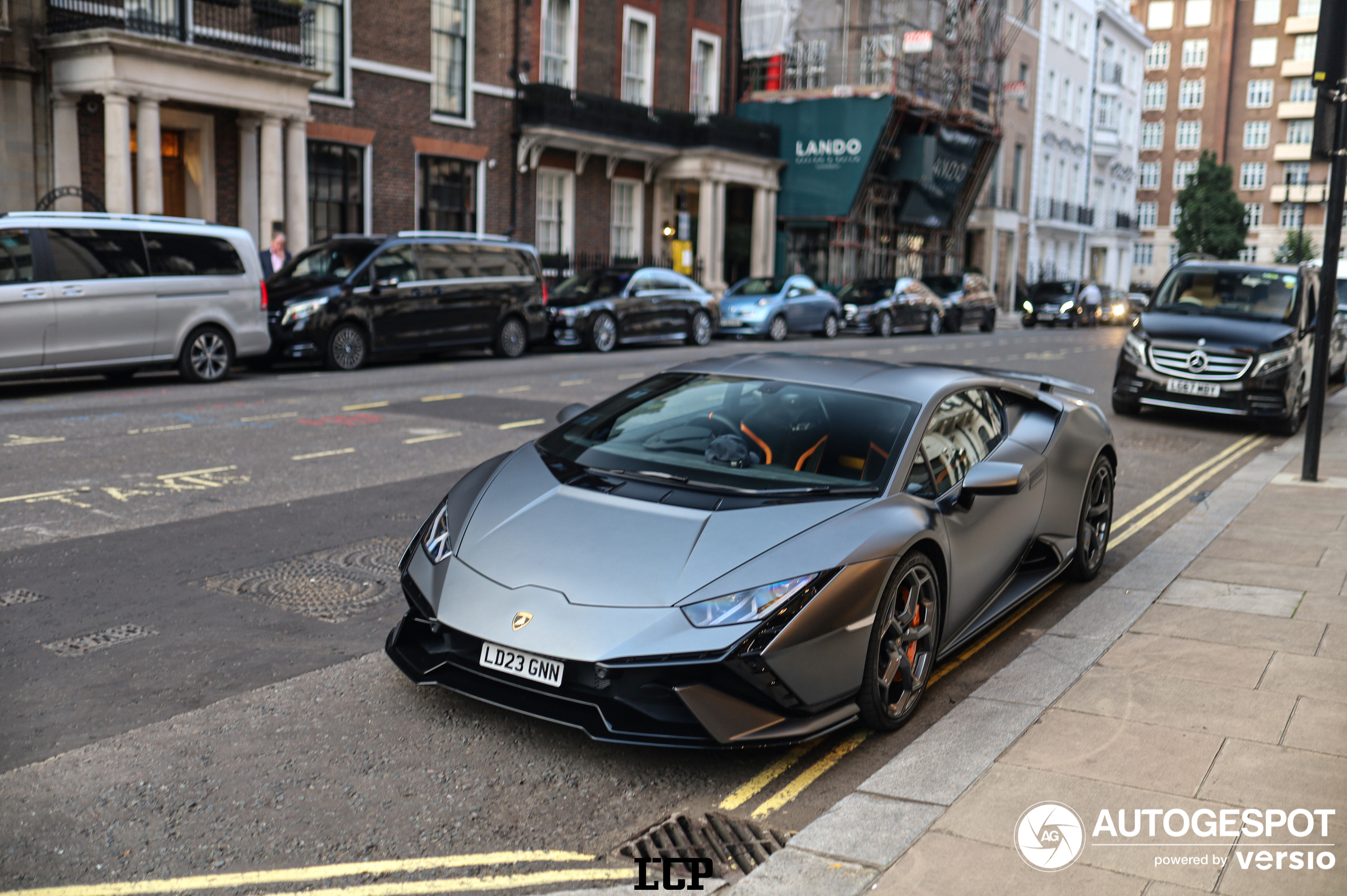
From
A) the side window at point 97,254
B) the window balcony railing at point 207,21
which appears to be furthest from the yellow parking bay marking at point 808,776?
the window balcony railing at point 207,21

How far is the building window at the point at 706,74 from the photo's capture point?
34.9 meters

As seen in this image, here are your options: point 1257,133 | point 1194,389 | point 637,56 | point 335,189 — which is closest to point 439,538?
point 1194,389

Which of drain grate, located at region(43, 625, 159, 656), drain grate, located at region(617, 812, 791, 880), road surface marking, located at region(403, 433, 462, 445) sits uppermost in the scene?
road surface marking, located at region(403, 433, 462, 445)

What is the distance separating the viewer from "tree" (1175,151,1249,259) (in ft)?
230

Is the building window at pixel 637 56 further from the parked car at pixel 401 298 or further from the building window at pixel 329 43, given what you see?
the parked car at pixel 401 298

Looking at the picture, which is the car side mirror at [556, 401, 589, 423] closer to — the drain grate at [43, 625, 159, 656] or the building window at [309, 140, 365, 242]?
the drain grate at [43, 625, 159, 656]

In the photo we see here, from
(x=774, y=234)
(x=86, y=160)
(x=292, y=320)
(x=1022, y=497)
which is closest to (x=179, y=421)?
(x=292, y=320)

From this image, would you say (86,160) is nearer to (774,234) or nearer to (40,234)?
(40,234)

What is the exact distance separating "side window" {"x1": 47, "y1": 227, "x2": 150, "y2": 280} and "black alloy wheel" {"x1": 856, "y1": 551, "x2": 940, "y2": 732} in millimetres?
11957

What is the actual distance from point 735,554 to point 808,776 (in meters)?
0.79

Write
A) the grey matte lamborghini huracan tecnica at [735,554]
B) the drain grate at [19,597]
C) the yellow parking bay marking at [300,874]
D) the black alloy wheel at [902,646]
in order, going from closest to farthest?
the yellow parking bay marking at [300,874]
the grey matte lamborghini huracan tecnica at [735,554]
the black alloy wheel at [902,646]
the drain grate at [19,597]

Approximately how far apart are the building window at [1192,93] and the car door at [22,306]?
9632 centimetres

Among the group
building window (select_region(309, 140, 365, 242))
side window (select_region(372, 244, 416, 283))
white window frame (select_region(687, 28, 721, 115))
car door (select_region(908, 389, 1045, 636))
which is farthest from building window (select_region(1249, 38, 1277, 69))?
car door (select_region(908, 389, 1045, 636))

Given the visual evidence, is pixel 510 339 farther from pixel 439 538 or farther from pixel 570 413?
pixel 439 538
